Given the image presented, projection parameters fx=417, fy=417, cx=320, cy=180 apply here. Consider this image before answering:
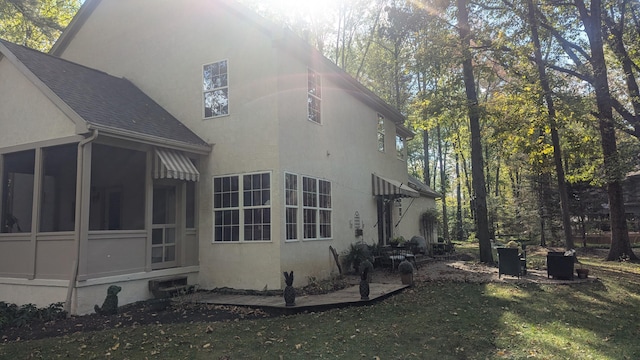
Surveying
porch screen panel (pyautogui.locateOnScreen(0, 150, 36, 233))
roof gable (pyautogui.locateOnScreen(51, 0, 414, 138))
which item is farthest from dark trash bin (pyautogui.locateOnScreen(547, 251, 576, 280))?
porch screen panel (pyautogui.locateOnScreen(0, 150, 36, 233))

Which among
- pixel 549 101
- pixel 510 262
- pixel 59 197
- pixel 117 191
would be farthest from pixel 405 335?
pixel 549 101

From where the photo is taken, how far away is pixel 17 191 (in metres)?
11.2

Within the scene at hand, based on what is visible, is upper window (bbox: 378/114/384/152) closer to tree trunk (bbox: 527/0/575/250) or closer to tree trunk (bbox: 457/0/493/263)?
tree trunk (bbox: 457/0/493/263)

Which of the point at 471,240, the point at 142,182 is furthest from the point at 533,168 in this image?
the point at 142,182

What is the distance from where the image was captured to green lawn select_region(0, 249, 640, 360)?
5.70 m

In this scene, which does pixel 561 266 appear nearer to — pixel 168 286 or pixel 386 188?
pixel 386 188

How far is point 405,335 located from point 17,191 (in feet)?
35.2

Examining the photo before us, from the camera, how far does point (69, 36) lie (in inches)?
555

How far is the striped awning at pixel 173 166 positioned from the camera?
379 inches

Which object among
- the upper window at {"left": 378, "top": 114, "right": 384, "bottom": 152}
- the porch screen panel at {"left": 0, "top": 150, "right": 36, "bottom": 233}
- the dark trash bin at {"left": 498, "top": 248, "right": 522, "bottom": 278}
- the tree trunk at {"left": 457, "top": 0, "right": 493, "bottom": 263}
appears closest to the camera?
the porch screen panel at {"left": 0, "top": 150, "right": 36, "bottom": 233}

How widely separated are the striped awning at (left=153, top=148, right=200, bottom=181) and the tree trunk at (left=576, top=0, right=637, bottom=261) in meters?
13.7

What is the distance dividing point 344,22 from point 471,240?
19828mm

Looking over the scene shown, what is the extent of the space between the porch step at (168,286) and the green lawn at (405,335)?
237 cm

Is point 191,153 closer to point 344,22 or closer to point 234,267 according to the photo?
point 234,267
